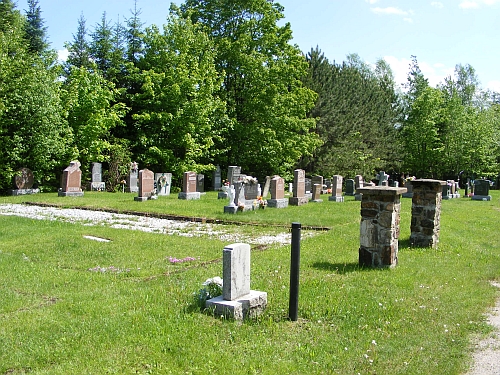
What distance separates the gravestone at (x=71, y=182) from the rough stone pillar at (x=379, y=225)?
1669cm

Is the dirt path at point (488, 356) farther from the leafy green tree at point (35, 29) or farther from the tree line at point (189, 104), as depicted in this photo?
the leafy green tree at point (35, 29)

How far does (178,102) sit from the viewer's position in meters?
29.7

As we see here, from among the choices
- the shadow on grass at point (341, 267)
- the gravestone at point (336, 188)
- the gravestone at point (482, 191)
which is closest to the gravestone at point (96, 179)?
the gravestone at point (336, 188)

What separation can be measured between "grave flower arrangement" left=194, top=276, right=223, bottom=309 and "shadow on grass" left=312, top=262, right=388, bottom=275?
2.49 metres

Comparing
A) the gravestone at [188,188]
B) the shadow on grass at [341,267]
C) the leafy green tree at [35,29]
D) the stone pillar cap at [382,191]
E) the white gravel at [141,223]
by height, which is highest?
the leafy green tree at [35,29]

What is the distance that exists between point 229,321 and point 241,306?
0.21 metres

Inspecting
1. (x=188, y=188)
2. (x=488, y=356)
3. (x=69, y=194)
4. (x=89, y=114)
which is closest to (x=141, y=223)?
(x=188, y=188)

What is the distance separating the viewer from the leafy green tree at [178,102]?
2925 centimetres

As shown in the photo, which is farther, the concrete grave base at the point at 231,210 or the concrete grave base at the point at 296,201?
the concrete grave base at the point at 296,201

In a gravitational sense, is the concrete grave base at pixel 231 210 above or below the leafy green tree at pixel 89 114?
below

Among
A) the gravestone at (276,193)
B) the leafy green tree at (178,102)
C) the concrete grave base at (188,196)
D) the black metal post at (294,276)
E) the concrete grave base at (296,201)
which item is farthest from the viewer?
the leafy green tree at (178,102)

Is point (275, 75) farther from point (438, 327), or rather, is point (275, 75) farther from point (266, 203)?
point (438, 327)

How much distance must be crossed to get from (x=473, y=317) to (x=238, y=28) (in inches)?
1189

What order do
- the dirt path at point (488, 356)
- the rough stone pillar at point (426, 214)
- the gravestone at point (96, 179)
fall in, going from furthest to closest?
the gravestone at point (96, 179), the rough stone pillar at point (426, 214), the dirt path at point (488, 356)
